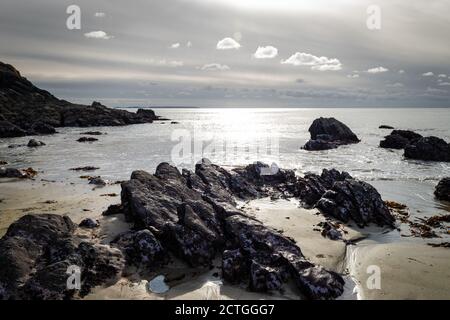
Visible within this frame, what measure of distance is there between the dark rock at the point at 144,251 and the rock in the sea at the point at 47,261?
0.44 m

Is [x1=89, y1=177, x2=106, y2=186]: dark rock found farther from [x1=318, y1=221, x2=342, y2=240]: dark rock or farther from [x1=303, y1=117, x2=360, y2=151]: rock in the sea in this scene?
[x1=303, y1=117, x2=360, y2=151]: rock in the sea

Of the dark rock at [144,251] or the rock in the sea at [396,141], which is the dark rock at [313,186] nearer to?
the dark rock at [144,251]

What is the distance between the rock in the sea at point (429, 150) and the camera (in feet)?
164

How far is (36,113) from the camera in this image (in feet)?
348

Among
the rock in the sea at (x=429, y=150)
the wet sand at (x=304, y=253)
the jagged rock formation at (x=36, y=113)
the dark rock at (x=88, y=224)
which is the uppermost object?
the jagged rock formation at (x=36, y=113)

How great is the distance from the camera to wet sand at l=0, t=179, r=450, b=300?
11719mm

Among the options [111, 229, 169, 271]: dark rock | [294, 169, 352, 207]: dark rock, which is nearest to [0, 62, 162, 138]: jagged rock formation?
[294, 169, 352, 207]: dark rock

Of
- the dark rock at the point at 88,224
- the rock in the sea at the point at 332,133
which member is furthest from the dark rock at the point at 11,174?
the rock in the sea at the point at 332,133

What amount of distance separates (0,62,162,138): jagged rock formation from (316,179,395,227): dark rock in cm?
7702

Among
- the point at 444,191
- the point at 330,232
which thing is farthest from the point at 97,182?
the point at 444,191

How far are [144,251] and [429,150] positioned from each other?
5050 cm
